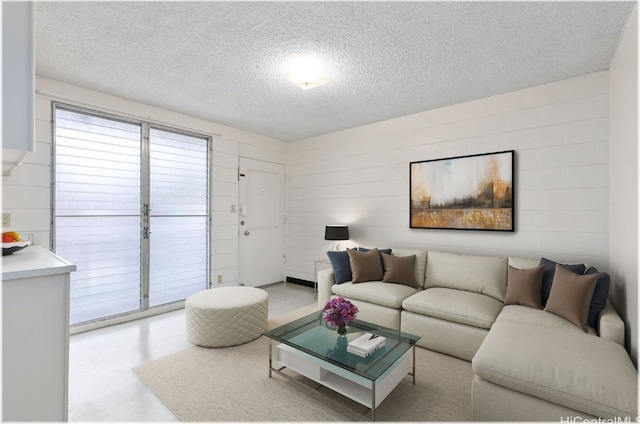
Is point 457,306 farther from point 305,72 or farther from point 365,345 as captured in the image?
point 305,72

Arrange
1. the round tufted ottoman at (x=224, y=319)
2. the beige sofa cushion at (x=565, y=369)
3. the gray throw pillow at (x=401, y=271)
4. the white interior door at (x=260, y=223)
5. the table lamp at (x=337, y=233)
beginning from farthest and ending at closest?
1. the white interior door at (x=260, y=223)
2. the table lamp at (x=337, y=233)
3. the gray throw pillow at (x=401, y=271)
4. the round tufted ottoman at (x=224, y=319)
5. the beige sofa cushion at (x=565, y=369)

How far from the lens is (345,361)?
1893mm

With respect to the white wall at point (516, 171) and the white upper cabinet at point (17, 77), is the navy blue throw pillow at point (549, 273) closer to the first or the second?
the white wall at point (516, 171)

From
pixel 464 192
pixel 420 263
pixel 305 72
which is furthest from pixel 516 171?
pixel 305 72

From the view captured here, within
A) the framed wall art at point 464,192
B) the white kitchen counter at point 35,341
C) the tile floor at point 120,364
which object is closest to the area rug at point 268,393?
the tile floor at point 120,364

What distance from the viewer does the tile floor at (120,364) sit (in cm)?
189

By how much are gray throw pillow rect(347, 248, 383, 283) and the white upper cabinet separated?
116 inches

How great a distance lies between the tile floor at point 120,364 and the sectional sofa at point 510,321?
141cm

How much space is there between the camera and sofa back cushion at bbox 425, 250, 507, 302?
294 cm

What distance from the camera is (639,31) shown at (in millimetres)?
1827

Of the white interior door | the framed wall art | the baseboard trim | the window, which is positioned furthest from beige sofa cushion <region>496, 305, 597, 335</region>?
the window

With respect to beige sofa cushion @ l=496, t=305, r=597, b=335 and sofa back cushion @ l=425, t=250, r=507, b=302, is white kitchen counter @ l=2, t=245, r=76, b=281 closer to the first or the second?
beige sofa cushion @ l=496, t=305, r=597, b=335

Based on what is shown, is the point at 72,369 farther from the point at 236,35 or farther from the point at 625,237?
the point at 625,237

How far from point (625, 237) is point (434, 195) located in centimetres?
179
